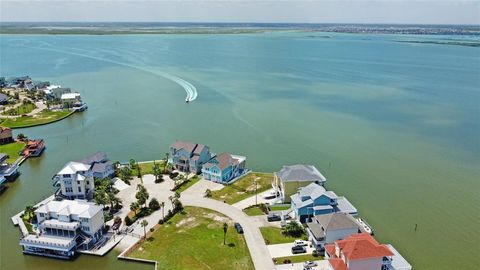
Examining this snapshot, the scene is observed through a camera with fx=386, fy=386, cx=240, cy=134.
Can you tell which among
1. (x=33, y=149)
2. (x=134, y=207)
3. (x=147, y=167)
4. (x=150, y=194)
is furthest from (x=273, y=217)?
(x=33, y=149)

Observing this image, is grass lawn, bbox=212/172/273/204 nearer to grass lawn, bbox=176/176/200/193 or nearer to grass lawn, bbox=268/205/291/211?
grass lawn, bbox=176/176/200/193

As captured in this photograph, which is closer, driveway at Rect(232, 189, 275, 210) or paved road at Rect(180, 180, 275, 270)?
paved road at Rect(180, 180, 275, 270)

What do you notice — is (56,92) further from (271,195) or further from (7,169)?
(271,195)

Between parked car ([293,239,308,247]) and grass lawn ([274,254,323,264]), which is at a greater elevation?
parked car ([293,239,308,247])

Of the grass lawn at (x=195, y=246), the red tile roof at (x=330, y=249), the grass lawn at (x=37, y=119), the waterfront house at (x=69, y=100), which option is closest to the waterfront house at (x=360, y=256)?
the red tile roof at (x=330, y=249)

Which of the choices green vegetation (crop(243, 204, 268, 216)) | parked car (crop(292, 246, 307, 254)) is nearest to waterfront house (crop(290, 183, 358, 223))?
green vegetation (crop(243, 204, 268, 216))
